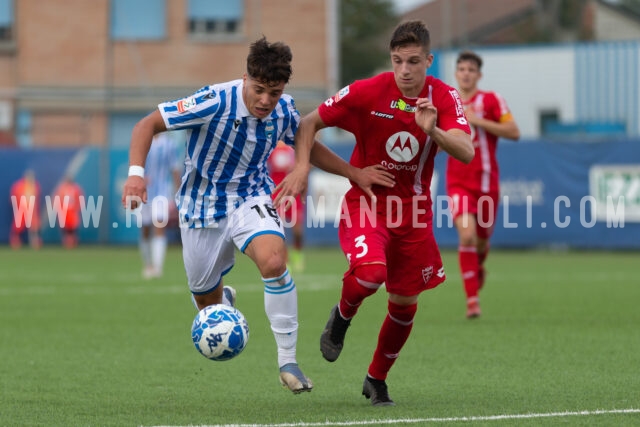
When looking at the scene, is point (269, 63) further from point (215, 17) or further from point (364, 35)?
point (364, 35)

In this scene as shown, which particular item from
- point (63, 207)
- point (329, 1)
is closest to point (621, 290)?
point (63, 207)

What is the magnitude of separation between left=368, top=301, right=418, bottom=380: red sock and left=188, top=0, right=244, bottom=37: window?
28988 millimetres

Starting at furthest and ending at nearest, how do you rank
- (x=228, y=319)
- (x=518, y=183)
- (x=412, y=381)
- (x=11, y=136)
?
(x=11, y=136) → (x=518, y=183) → (x=412, y=381) → (x=228, y=319)

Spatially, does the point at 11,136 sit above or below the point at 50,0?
below

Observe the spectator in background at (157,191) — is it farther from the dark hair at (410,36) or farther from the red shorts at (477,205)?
→ the dark hair at (410,36)

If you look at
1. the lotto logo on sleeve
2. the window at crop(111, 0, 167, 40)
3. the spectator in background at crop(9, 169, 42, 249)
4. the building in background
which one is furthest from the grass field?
the window at crop(111, 0, 167, 40)

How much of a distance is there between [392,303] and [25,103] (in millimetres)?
29307

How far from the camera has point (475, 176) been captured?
12305 millimetres

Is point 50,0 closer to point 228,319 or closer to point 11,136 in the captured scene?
point 11,136

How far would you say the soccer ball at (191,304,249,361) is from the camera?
22.3ft

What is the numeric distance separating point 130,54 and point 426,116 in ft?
95.9

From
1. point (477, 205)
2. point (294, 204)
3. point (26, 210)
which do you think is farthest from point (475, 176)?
point (26, 210)

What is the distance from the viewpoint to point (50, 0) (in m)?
35.1

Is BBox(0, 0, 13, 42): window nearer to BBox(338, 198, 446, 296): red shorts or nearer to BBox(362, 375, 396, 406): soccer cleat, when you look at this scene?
BBox(338, 198, 446, 296): red shorts
